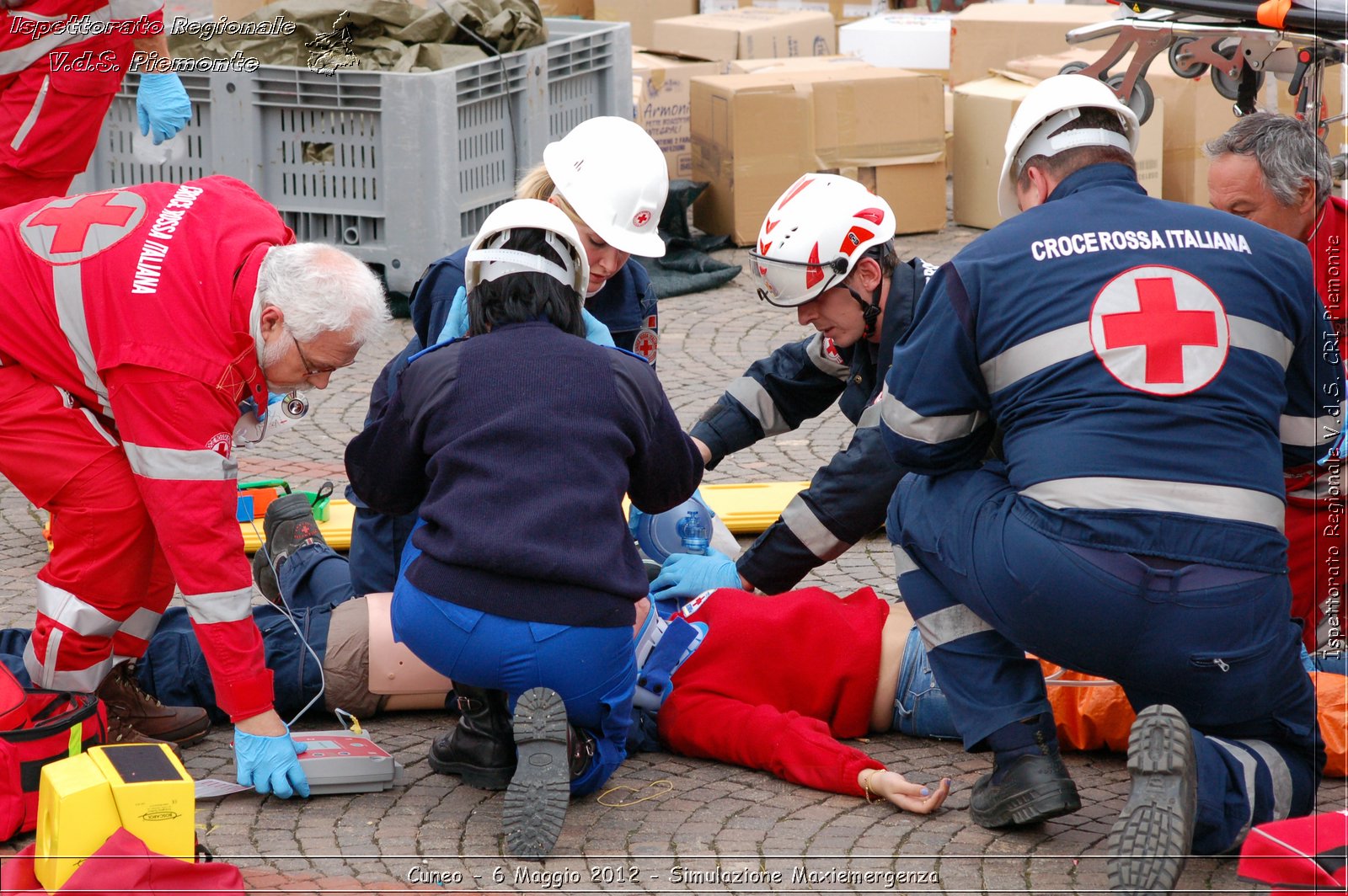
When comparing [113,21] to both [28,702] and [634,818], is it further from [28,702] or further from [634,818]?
[634,818]

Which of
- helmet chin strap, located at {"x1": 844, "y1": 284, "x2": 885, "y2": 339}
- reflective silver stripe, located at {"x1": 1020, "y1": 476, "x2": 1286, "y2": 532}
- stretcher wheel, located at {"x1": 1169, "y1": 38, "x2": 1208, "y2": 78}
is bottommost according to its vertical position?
reflective silver stripe, located at {"x1": 1020, "y1": 476, "x2": 1286, "y2": 532}

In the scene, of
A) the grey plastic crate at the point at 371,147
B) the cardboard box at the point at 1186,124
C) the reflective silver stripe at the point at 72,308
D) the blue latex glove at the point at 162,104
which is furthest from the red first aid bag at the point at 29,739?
the cardboard box at the point at 1186,124

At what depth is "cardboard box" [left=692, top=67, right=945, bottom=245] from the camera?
335 inches

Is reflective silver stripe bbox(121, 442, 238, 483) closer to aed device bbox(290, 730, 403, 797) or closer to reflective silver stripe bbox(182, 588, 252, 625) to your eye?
reflective silver stripe bbox(182, 588, 252, 625)

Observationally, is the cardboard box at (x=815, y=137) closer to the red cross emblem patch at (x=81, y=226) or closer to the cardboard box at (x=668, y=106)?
the cardboard box at (x=668, y=106)

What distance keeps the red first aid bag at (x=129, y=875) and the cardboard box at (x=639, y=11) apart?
372 inches

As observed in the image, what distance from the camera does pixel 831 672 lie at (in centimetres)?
376

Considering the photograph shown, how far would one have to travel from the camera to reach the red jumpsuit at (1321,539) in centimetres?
400

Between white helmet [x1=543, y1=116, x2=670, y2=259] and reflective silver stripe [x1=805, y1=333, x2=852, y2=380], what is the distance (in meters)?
0.62

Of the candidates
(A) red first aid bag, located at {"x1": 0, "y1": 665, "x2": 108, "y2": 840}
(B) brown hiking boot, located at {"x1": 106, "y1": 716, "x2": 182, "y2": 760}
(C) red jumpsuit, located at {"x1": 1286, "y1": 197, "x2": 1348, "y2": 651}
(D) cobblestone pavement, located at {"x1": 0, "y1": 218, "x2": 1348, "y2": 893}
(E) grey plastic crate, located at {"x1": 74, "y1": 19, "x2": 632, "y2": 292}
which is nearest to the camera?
(D) cobblestone pavement, located at {"x1": 0, "y1": 218, "x2": 1348, "y2": 893}

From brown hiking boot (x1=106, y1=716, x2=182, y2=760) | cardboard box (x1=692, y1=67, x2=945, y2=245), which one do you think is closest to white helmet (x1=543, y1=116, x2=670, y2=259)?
brown hiking boot (x1=106, y1=716, x2=182, y2=760)

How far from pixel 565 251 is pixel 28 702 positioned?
1522mm

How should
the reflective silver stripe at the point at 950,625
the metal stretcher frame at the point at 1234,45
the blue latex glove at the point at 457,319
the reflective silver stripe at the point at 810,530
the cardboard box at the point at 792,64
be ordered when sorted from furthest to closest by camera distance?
1. the cardboard box at the point at 792,64
2. the metal stretcher frame at the point at 1234,45
3. the reflective silver stripe at the point at 810,530
4. the blue latex glove at the point at 457,319
5. the reflective silver stripe at the point at 950,625

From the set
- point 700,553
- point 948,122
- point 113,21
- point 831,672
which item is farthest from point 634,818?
point 948,122
